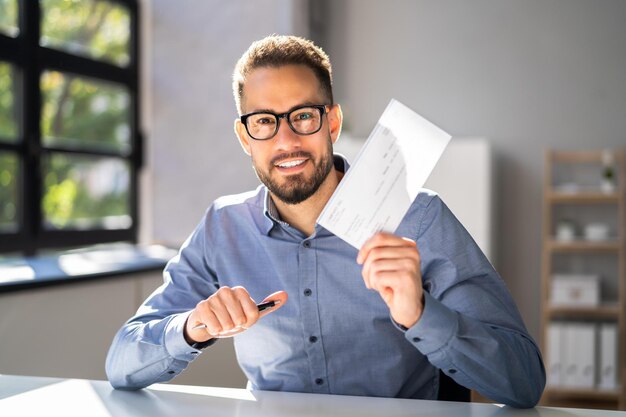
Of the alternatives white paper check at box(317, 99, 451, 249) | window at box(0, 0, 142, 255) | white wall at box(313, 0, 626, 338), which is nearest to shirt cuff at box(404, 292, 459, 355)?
white paper check at box(317, 99, 451, 249)

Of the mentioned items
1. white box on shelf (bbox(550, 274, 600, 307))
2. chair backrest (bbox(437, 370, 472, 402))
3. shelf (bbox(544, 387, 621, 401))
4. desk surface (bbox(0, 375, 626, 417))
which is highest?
desk surface (bbox(0, 375, 626, 417))

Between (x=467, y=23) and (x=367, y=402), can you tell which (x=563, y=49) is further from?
(x=367, y=402)

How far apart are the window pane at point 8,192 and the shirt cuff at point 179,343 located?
194 centimetres

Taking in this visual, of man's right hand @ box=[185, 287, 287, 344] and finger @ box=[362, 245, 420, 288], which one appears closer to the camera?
finger @ box=[362, 245, 420, 288]

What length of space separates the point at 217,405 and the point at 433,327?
394 millimetres

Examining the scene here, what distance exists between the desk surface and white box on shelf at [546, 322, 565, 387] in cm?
343

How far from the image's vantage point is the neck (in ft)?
5.67

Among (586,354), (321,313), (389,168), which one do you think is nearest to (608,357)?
(586,354)

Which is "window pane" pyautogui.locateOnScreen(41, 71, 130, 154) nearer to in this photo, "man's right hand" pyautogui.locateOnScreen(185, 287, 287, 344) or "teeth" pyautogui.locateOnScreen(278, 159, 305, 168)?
"teeth" pyautogui.locateOnScreen(278, 159, 305, 168)

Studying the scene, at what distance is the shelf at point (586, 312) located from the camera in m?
4.57

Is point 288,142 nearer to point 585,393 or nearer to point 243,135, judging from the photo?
point 243,135

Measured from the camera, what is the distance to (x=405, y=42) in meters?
5.01

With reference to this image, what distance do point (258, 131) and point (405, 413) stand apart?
67 centimetres

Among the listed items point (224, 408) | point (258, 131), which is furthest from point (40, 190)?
point (224, 408)
